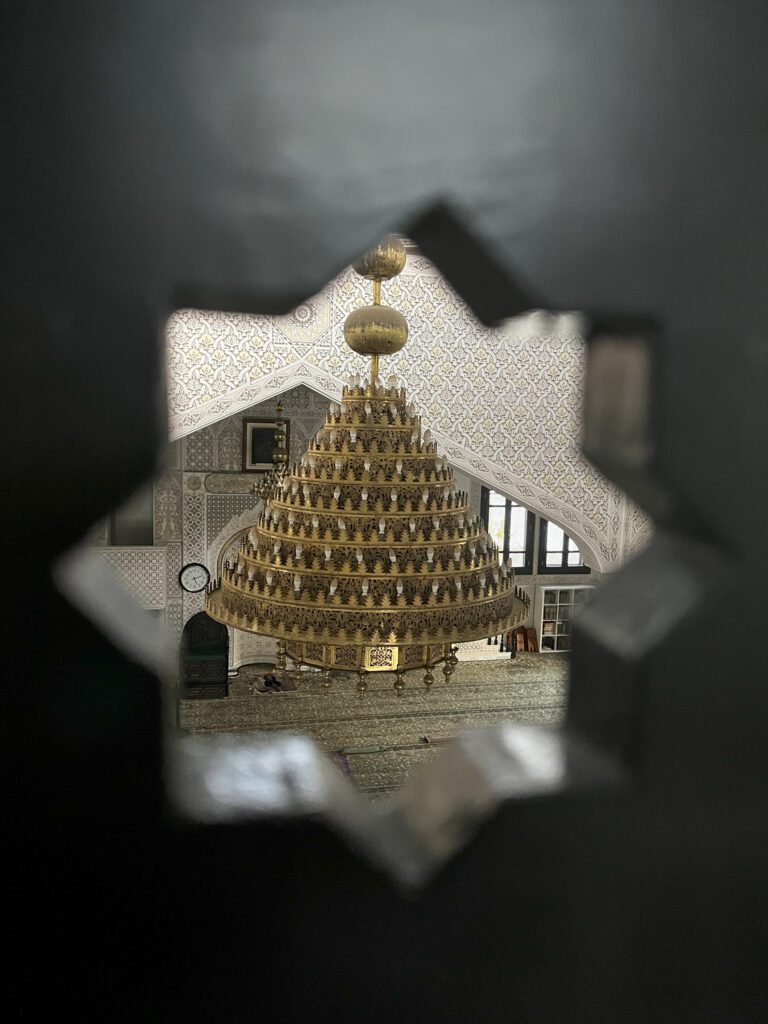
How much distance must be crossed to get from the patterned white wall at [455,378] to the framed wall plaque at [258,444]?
2172 mm

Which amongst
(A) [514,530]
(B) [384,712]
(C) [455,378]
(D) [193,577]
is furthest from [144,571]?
(A) [514,530]

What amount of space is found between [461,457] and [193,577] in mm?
3276

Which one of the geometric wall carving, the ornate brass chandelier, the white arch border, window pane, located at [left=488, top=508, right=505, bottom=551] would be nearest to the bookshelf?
window pane, located at [left=488, top=508, right=505, bottom=551]

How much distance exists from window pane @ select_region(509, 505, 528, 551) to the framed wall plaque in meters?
2.59

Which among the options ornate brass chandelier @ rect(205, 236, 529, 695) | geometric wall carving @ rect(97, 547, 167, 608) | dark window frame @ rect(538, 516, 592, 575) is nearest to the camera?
ornate brass chandelier @ rect(205, 236, 529, 695)

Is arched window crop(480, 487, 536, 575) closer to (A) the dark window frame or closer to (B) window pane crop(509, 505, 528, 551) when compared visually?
(B) window pane crop(509, 505, 528, 551)

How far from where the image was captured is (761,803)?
1367mm

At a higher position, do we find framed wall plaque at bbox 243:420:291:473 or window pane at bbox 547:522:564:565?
framed wall plaque at bbox 243:420:291:473

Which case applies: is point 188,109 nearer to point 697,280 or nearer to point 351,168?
point 351,168

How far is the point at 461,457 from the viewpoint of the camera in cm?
512

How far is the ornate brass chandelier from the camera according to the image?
1.98 m

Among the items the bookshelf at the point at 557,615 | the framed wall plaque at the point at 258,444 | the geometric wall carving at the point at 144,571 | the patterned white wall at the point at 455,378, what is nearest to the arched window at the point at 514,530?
the bookshelf at the point at 557,615

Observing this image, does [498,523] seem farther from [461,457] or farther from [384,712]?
[461,457]

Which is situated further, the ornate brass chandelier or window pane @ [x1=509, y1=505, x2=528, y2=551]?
window pane @ [x1=509, y1=505, x2=528, y2=551]
